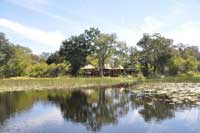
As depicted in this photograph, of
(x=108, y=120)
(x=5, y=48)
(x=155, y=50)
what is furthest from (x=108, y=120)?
(x=155, y=50)

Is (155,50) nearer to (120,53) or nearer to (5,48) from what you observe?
(120,53)

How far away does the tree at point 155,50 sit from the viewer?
199 ft

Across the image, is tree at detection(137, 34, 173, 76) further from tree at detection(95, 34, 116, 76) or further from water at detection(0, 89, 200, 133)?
water at detection(0, 89, 200, 133)

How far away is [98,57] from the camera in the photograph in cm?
5875

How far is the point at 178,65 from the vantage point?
6250 centimetres

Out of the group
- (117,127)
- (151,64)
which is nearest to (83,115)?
(117,127)

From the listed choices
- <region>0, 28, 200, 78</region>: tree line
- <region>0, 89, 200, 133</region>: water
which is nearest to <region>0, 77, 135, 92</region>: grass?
<region>0, 28, 200, 78</region>: tree line

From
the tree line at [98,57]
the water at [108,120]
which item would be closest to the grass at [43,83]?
the tree line at [98,57]

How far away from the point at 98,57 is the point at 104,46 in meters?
2.61

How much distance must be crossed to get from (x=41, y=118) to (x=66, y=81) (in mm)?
24964

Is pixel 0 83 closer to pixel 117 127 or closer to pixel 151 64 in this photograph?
pixel 117 127

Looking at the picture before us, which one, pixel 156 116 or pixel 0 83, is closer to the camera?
pixel 156 116

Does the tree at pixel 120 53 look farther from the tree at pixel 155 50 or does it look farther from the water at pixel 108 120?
the water at pixel 108 120

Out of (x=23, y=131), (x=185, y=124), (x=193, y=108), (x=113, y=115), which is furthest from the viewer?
(x=193, y=108)
